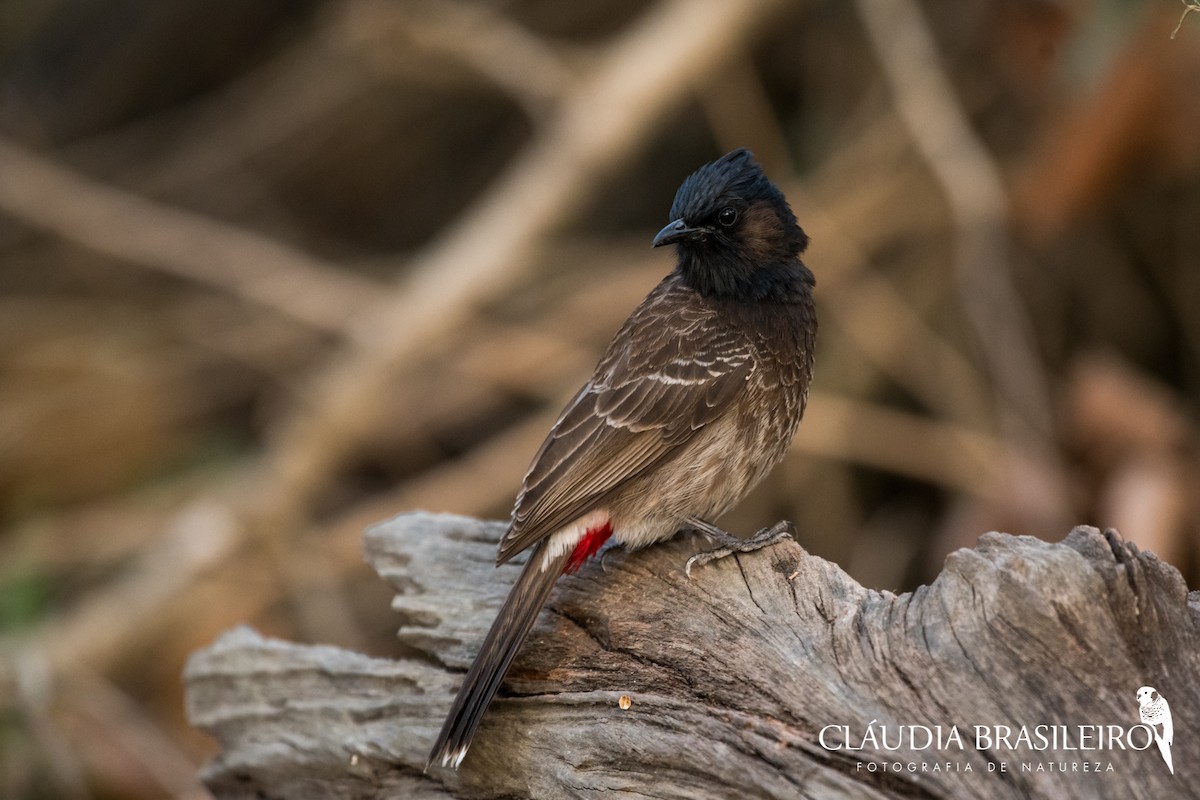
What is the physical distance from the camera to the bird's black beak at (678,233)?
13.2 feet

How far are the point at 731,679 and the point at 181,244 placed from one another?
597cm

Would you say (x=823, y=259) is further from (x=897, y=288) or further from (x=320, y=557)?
(x=320, y=557)

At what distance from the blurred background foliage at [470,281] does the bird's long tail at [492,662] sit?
3.14 metres

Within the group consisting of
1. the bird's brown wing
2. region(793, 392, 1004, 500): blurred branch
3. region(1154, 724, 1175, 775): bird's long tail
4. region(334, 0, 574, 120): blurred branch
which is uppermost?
region(334, 0, 574, 120): blurred branch

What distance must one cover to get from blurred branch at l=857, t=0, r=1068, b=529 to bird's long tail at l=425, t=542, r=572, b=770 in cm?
395

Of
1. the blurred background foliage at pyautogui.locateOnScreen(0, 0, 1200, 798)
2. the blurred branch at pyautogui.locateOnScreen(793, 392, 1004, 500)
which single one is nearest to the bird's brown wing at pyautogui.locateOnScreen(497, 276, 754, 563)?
the blurred background foliage at pyautogui.locateOnScreen(0, 0, 1200, 798)

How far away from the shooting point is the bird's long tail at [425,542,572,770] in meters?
3.42

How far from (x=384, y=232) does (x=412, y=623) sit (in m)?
6.35

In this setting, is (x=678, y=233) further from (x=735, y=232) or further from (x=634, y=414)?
(x=634, y=414)

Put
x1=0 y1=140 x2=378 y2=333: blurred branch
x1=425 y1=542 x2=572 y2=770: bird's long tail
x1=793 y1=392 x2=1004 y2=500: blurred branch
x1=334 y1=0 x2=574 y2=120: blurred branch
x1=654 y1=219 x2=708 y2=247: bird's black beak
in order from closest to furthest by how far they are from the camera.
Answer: x1=425 y1=542 x2=572 y2=770: bird's long tail → x1=654 y1=219 x2=708 y2=247: bird's black beak → x1=793 y1=392 x2=1004 y2=500: blurred branch → x1=334 y1=0 x2=574 y2=120: blurred branch → x1=0 y1=140 x2=378 y2=333: blurred branch

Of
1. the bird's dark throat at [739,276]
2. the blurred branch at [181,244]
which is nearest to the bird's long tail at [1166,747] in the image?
the bird's dark throat at [739,276]

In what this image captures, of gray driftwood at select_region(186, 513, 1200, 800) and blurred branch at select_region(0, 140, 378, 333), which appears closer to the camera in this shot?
gray driftwood at select_region(186, 513, 1200, 800)

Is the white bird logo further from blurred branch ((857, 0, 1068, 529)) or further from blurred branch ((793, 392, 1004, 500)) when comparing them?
blurred branch ((793, 392, 1004, 500))

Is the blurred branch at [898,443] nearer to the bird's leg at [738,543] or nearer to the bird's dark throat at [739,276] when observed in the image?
the bird's dark throat at [739,276]
